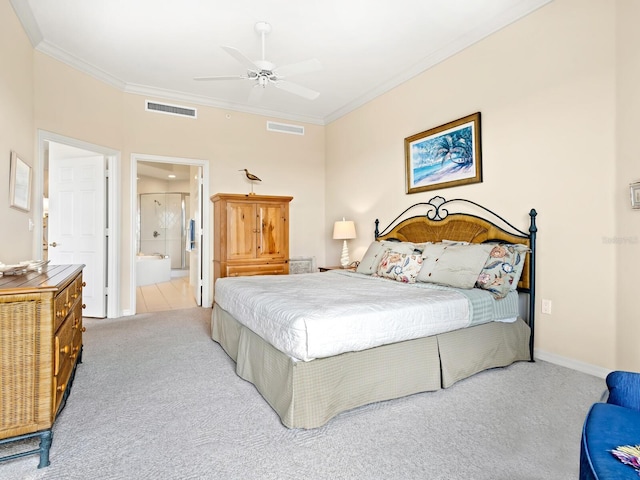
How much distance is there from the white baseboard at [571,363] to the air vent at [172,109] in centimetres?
512

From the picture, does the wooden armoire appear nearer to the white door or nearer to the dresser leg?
the white door

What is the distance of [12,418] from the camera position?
1535 mm

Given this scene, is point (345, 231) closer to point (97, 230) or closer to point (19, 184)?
point (97, 230)

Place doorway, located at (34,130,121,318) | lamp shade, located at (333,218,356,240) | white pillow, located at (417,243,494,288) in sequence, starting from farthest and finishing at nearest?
lamp shade, located at (333,218,356,240) < doorway, located at (34,130,121,318) < white pillow, located at (417,243,494,288)

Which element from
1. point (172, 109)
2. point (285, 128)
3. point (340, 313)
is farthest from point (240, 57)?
point (285, 128)

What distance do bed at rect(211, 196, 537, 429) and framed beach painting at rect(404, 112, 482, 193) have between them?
0.32 metres

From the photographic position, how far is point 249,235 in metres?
4.89

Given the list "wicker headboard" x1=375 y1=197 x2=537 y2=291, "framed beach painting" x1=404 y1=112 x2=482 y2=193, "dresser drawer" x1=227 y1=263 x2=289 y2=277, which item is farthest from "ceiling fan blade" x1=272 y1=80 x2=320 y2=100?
"dresser drawer" x1=227 y1=263 x2=289 y2=277

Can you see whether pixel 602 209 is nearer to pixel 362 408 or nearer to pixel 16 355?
pixel 362 408

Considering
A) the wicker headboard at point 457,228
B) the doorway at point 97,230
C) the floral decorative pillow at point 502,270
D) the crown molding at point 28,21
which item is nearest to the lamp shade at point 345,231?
the wicker headboard at point 457,228

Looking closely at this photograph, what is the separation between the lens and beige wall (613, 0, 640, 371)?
7.48 feet

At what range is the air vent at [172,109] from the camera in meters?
4.72

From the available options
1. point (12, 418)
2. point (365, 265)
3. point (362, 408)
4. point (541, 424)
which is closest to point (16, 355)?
point (12, 418)

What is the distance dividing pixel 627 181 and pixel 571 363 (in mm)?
1413
